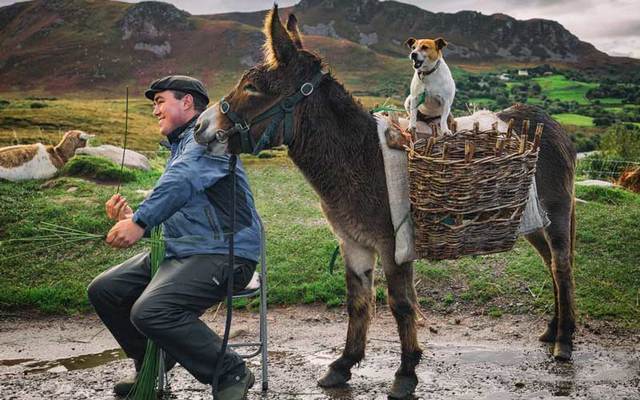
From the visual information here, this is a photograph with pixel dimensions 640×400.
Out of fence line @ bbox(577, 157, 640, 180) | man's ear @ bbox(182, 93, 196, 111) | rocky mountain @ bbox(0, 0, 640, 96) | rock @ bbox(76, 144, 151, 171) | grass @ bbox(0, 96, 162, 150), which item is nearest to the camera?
man's ear @ bbox(182, 93, 196, 111)

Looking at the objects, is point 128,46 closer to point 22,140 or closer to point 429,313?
point 22,140

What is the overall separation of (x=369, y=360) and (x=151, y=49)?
86421mm

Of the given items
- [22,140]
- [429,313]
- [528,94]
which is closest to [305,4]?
[528,94]

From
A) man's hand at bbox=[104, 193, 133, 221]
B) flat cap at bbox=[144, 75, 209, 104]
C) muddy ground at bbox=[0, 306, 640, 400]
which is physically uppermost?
flat cap at bbox=[144, 75, 209, 104]

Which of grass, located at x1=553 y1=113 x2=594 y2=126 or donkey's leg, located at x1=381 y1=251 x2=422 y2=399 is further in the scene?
grass, located at x1=553 y1=113 x2=594 y2=126

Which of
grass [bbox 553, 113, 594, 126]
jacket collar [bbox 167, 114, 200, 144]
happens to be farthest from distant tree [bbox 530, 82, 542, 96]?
jacket collar [bbox 167, 114, 200, 144]

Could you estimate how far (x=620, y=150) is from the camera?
21.5 m

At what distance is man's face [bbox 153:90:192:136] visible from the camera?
180 inches

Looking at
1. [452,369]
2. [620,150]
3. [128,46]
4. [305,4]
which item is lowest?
[452,369]

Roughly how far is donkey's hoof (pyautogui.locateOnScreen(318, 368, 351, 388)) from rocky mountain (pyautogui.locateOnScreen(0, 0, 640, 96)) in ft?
150

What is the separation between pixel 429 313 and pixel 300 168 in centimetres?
329

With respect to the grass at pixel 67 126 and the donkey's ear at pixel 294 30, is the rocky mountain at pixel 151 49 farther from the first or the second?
the donkey's ear at pixel 294 30

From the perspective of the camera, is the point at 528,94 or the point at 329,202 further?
the point at 528,94

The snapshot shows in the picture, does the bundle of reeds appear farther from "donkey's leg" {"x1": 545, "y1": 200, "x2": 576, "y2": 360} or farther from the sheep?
the sheep
